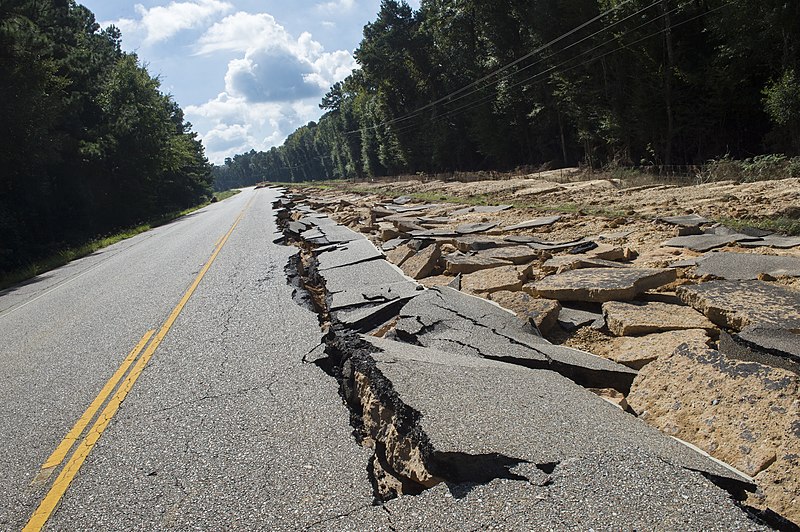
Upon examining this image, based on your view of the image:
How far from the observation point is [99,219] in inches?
1262

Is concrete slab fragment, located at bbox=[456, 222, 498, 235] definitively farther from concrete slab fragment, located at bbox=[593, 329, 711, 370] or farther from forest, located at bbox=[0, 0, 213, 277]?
forest, located at bbox=[0, 0, 213, 277]

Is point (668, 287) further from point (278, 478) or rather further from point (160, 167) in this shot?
point (160, 167)

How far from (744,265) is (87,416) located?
6617 mm

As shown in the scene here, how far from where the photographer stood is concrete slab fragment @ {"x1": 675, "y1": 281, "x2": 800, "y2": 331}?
3865mm

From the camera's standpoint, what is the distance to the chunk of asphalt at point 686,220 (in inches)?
327

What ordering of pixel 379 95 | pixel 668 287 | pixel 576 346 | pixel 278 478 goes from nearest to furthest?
1. pixel 278 478
2. pixel 576 346
3. pixel 668 287
4. pixel 379 95

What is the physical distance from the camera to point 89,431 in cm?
369

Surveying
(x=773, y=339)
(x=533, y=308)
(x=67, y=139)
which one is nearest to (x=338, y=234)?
(x=533, y=308)

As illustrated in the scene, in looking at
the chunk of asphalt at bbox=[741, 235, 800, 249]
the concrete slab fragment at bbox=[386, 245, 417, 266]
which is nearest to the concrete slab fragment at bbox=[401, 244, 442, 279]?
the concrete slab fragment at bbox=[386, 245, 417, 266]

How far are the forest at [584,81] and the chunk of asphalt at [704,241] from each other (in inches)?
564

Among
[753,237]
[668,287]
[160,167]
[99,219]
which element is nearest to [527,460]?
[668,287]

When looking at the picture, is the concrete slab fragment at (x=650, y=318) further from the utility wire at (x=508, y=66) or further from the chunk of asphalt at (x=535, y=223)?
the utility wire at (x=508, y=66)

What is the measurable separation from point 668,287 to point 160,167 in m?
41.2

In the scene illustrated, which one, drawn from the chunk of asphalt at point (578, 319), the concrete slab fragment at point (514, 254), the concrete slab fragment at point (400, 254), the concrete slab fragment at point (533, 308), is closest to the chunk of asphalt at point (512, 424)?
the concrete slab fragment at point (533, 308)
